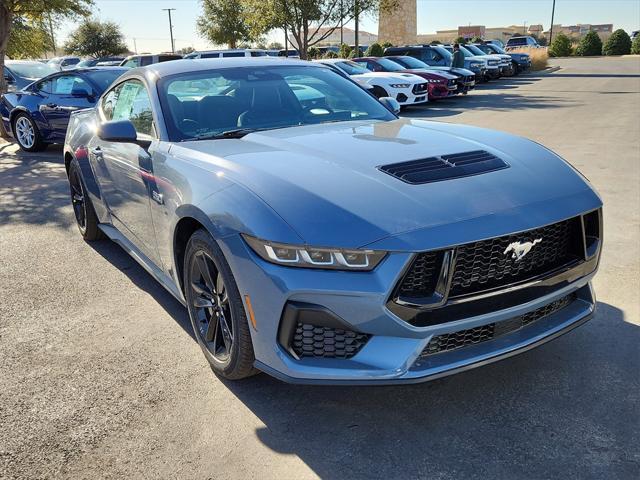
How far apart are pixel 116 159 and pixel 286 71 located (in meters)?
1.33

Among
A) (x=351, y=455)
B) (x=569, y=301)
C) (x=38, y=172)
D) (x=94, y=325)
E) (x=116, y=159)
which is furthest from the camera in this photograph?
(x=38, y=172)

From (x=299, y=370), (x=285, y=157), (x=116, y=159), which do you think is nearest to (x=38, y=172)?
(x=116, y=159)

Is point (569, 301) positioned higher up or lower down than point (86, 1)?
Answer: lower down

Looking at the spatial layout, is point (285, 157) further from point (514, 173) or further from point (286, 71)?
point (286, 71)

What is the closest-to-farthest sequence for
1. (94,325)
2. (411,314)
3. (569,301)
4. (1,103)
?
(411,314), (569,301), (94,325), (1,103)

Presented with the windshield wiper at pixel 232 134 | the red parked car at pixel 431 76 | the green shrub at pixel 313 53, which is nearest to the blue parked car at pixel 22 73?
the red parked car at pixel 431 76

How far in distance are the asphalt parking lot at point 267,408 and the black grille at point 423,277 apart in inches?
26.4

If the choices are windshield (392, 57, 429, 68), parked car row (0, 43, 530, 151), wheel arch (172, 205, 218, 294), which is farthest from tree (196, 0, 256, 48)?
wheel arch (172, 205, 218, 294)

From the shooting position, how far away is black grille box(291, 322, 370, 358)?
2291 millimetres

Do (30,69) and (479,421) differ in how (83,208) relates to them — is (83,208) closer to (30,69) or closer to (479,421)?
(479,421)

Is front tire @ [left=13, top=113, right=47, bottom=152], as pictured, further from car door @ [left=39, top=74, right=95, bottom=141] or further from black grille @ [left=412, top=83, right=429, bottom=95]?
black grille @ [left=412, top=83, right=429, bottom=95]

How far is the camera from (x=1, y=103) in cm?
1150

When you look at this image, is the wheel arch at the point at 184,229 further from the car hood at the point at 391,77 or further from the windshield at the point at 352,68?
the windshield at the point at 352,68

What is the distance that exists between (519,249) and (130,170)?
8.00 ft
